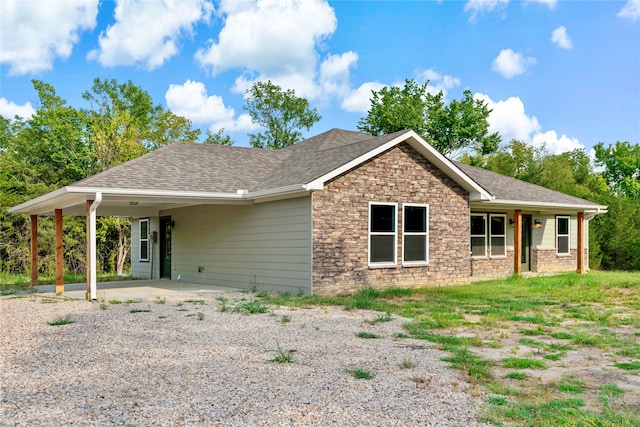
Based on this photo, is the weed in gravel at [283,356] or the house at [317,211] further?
the house at [317,211]

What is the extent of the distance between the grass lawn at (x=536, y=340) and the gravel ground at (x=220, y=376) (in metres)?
0.41

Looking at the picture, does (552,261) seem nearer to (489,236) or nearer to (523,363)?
(489,236)

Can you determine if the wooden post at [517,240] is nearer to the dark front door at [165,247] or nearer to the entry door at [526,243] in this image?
the entry door at [526,243]

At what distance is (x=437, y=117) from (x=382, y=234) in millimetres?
23319

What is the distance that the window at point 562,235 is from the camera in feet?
64.2

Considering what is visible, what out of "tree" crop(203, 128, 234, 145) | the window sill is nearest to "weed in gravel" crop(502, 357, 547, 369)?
the window sill

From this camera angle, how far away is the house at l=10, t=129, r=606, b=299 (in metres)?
12.0

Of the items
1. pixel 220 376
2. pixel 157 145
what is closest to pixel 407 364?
pixel 220 376

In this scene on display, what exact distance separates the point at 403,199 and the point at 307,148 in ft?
17.2

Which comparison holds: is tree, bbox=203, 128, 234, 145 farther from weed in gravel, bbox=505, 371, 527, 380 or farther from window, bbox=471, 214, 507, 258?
weed in gravel, bbox=505, 371, 527, 380

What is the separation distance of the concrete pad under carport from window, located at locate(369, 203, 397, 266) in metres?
3.79

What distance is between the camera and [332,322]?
8539 millimetres

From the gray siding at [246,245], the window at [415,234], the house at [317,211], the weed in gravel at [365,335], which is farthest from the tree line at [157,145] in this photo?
the weed in gravel at [365,335]

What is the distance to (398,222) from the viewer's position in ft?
43.2
